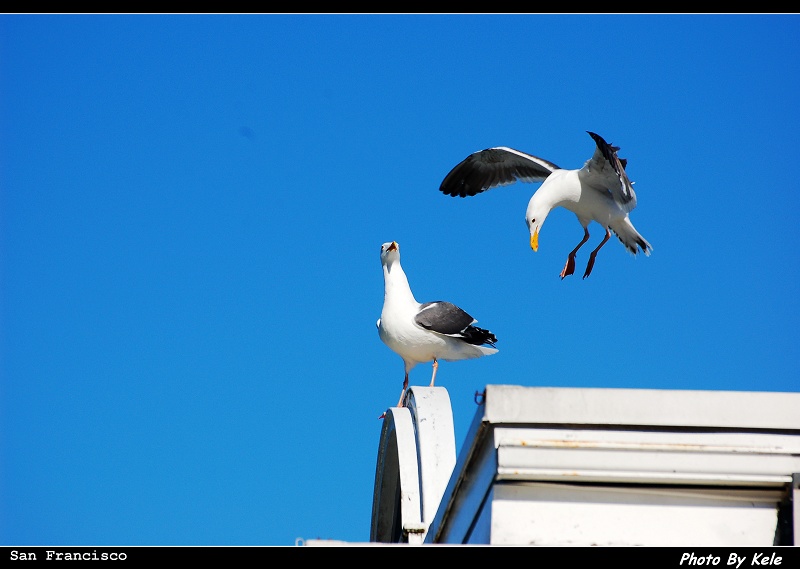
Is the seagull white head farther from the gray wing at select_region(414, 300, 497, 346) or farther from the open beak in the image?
the gray wing at select_region(414, 300, 497, 346)

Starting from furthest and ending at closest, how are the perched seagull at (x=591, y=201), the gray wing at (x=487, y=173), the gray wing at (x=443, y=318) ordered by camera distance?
the gray wing at (x=487, y=173), the perched seagull at (x=591, y=201), the gray wing at (x=443, y=318)

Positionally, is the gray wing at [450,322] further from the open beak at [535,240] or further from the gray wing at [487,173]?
the gray wing at [487,173]

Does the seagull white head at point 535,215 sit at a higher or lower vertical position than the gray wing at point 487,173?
lower

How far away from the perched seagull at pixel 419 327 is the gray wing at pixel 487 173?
3.03 metres

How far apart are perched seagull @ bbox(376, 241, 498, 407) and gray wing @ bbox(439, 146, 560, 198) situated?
→ 9.93ft

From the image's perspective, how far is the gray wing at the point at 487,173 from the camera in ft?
50.7

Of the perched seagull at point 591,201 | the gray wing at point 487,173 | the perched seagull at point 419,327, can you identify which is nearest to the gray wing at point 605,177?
the perched seagull at point 591,201

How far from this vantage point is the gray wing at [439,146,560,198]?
15445 mm

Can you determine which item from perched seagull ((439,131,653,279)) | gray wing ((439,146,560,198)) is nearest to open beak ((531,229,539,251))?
perched seagull ((439,131,653,279))

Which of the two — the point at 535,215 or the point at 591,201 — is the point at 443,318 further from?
the point at 591,201
